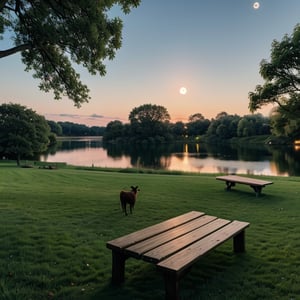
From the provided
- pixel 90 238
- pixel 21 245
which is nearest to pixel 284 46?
pixel 90 238

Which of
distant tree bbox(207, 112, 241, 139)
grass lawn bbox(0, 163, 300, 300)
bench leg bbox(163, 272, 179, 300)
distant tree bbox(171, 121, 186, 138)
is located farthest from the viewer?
distant tree bbox(171, 121, 186, 138)

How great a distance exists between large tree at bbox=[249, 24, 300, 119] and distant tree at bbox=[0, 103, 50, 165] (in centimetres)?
3068

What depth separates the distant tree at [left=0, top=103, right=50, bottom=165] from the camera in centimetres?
3391

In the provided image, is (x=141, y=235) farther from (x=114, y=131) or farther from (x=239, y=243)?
(x=114, y=131)

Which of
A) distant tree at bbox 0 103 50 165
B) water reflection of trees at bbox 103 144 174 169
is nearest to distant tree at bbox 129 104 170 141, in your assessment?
water reflection of trees at bbox 103 144 174 169

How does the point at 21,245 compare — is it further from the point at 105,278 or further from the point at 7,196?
the point at 7,196

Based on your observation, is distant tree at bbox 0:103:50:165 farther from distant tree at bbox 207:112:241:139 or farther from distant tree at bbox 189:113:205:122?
distant tree at bbox 189:113:205:122

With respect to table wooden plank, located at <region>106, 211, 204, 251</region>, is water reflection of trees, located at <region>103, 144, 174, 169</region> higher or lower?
higher

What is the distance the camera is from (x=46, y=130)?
125 feet

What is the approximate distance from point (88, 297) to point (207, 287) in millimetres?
1527

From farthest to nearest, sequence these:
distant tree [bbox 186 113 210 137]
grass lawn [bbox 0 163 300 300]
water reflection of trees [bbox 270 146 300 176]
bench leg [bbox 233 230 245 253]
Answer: distant tree [bbox 186 113 210 137] → water reflection of trees [bbox 270 146 300 176] → bench leg [bbox 233 230 245 253] → grass lawn [bbox 0 163 300 300]

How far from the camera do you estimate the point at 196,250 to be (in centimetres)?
321

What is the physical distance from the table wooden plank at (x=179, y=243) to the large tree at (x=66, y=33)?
17.7 feet

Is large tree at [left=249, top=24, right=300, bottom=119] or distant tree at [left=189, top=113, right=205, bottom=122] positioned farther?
distant tree at [left=189, top=113, right=205, bottom=122]
